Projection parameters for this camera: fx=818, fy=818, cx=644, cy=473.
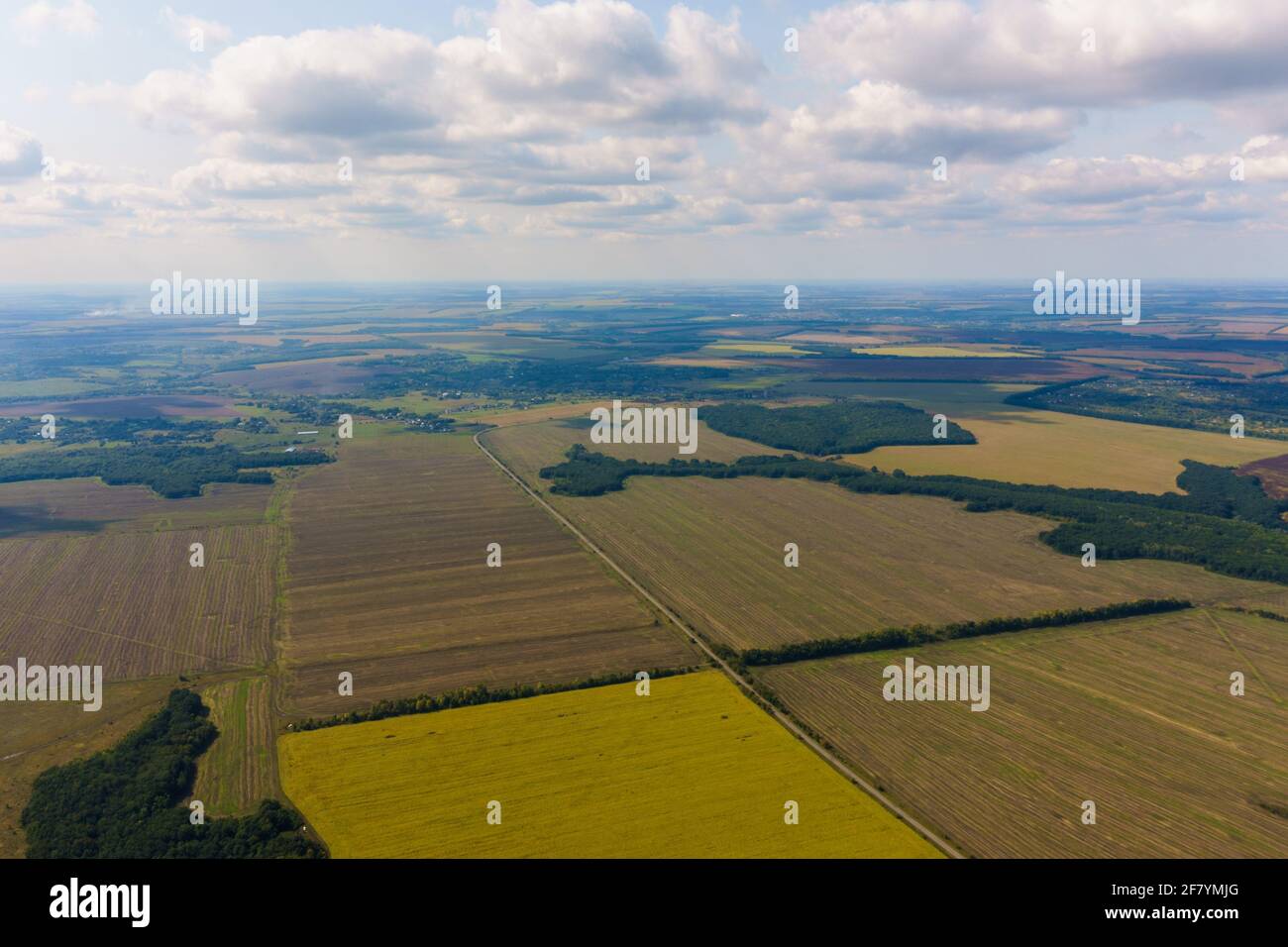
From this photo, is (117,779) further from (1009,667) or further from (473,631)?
(1009,667)

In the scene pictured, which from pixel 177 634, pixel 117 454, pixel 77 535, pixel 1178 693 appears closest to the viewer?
pixel 1178 693

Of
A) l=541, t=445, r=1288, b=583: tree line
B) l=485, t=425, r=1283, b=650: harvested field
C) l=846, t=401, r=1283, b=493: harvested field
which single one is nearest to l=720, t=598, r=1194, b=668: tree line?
l=485, t=425, r=1283, b=650: harvested field

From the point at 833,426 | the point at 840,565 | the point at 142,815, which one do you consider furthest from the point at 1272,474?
the point at 142,815

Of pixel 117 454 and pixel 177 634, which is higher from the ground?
pixel 117 454

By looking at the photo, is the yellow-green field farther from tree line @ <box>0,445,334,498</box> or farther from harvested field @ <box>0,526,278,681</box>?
tree line @ <box>0,445,334,498</box>

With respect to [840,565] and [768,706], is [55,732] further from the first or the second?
[840,565]

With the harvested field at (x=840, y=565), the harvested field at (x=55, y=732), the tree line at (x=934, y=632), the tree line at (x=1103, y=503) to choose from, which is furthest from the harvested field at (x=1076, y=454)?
the harvested field at (x=55, y=732)
